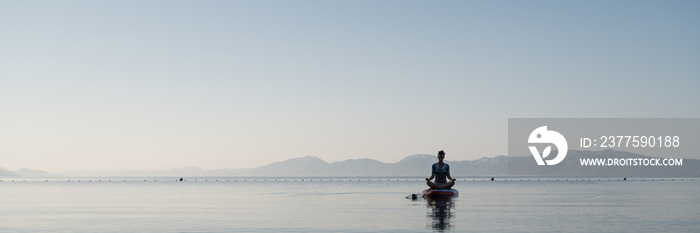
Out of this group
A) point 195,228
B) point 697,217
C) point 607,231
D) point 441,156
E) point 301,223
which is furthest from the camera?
point 441,156

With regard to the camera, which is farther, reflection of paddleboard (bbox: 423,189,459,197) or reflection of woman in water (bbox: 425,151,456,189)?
reflection of paddleboard (bbox: 423,189,459,197)

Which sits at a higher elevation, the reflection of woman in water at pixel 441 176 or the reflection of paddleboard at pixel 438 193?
the reflection of woman in water at pixel 441 176

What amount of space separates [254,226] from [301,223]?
2.19 metres

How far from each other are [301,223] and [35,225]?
35.3 ft

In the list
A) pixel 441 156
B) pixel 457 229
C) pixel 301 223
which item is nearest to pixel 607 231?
pixel 457 229

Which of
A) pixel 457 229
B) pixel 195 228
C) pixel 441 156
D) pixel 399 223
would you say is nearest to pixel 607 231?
pixel 457 229

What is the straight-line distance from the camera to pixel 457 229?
27656 millimetres

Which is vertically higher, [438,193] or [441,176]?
[441,176]

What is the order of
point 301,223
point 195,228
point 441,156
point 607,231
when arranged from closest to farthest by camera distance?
point 607,231 → point 195,228 → point 301,223 → point 441,156

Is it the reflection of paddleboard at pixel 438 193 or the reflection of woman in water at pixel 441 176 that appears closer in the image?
the reflection of woman in water at pixel 441 176

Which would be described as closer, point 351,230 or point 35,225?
point 351,230

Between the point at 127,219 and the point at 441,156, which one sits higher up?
the point at 441,156

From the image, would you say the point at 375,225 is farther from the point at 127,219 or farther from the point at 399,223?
the point at 127,219

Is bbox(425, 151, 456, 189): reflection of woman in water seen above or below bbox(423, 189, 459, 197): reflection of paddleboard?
above
